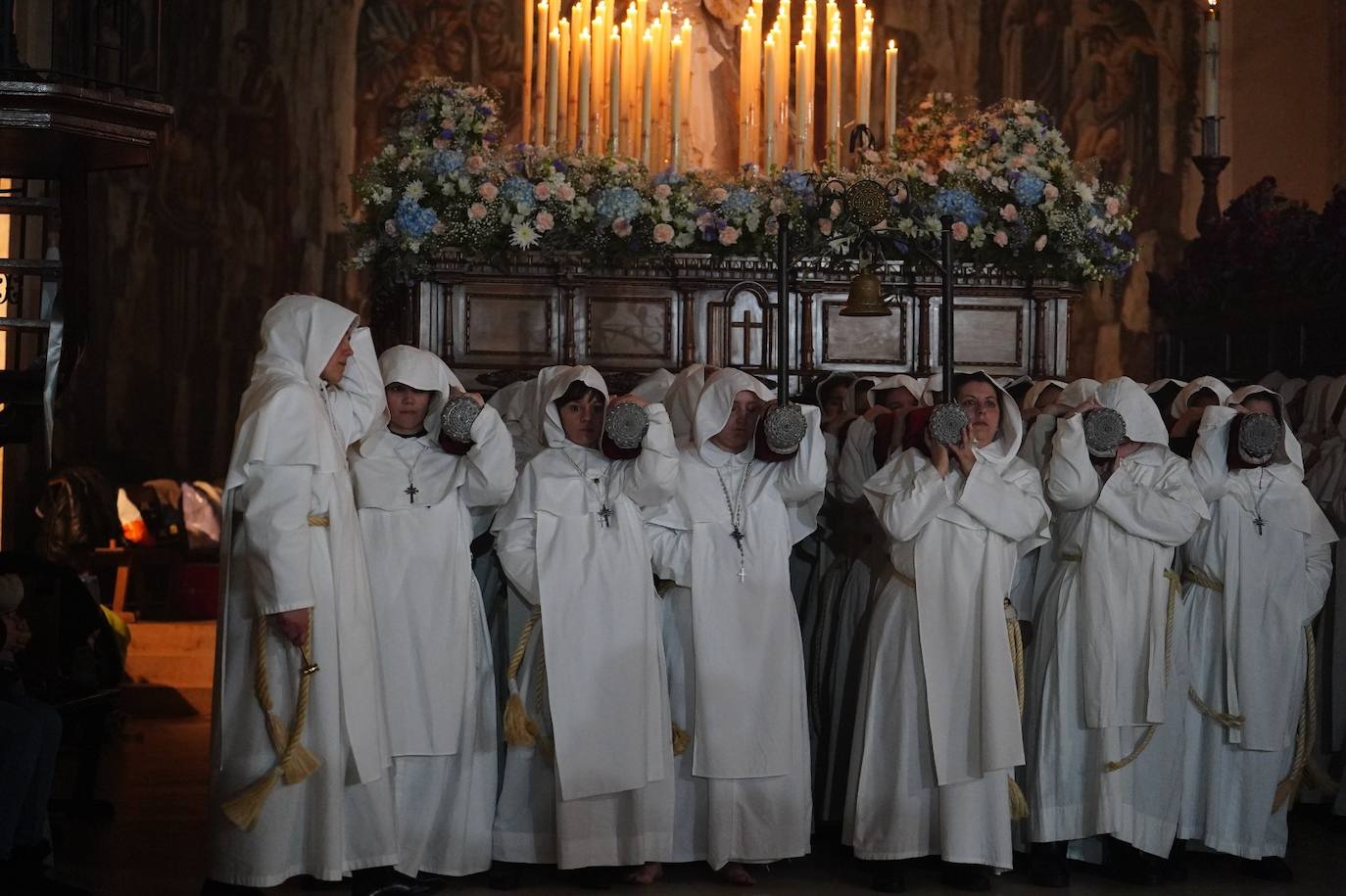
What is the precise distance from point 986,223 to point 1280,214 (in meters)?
3.18

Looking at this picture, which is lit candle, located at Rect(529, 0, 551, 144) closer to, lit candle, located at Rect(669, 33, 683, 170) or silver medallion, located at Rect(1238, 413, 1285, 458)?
lit candle, located at Rect(669, 33, 683, 170)

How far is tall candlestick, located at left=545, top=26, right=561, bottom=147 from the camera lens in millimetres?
10656

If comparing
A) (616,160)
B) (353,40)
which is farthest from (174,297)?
(616,160)

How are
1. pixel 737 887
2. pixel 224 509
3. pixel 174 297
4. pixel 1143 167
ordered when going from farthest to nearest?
1. pixel 1143 167
2. pixel 174 297
3. pixel 737 887
4. pixel 224 509

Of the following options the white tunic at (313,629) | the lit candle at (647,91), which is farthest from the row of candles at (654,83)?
the white tunic at (313,629)

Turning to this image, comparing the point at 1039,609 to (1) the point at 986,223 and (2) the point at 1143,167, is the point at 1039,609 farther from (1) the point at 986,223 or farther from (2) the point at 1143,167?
(2) the point at 1143,167

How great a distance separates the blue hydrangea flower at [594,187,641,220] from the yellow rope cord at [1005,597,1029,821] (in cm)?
313

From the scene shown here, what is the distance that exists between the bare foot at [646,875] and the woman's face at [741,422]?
181 cm

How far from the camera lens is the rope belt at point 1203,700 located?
24.9 ft

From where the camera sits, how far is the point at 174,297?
1434 centimetres

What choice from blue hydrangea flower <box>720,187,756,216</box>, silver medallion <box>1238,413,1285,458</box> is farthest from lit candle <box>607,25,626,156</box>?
silver medallion <box>1238,413,1285,458</box>

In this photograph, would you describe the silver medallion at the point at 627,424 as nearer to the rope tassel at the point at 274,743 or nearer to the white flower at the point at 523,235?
the rope tassel at the point at 274,743

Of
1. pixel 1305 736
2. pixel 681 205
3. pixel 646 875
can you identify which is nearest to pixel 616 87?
pixel 681 205

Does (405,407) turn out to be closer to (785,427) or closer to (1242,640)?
(785,427)
